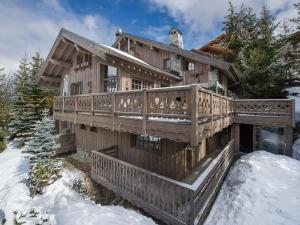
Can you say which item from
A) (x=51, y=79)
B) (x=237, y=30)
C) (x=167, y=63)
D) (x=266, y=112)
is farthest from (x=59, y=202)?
(x=237, y=30)

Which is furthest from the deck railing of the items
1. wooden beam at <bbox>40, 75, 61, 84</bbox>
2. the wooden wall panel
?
wooden beam at <bbox>40, 75, 61, 84</bbox>

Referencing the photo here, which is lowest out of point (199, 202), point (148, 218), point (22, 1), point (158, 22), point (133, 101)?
point (148, 218)

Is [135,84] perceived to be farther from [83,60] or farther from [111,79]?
[83,60]

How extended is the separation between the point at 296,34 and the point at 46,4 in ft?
79.0

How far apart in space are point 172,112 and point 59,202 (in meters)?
6.36

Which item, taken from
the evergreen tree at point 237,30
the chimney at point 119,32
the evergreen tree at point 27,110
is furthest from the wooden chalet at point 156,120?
the evergreen tree at point 237,30

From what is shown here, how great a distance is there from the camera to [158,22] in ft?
97.5

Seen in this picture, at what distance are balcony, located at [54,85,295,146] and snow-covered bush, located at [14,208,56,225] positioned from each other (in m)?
3.77

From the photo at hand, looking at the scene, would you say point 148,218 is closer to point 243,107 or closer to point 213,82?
point 243,107

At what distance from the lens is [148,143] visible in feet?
30.0

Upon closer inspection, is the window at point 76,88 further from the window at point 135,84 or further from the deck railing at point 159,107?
the deck railing at point 159,107

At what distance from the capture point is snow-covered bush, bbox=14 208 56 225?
5.84 meters

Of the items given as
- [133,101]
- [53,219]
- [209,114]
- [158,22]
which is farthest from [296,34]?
[53,219]

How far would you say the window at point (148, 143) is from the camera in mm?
8805
